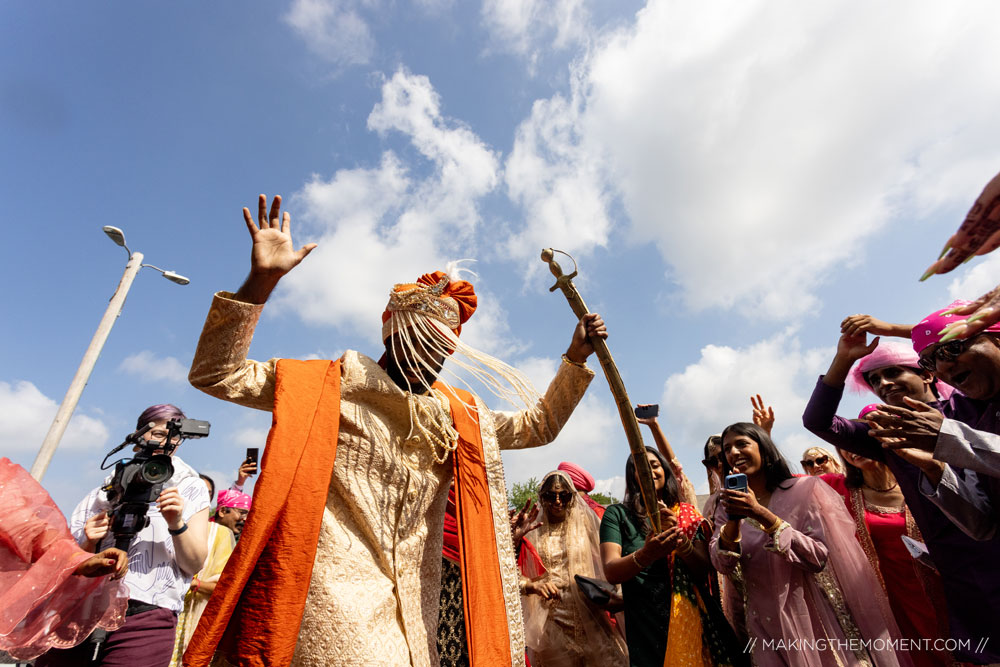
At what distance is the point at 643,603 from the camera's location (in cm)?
384

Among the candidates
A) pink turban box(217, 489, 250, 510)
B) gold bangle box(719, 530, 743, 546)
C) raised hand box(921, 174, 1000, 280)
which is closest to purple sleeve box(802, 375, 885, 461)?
gold bangle box(719, 530, 743, 546)

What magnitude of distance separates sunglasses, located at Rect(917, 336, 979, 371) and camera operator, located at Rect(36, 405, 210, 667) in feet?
11.6

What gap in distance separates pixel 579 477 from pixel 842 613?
3267 mm

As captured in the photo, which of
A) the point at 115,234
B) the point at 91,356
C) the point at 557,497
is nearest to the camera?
the point at 557,497

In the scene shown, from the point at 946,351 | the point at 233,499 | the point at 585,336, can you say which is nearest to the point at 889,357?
the point at 946,351

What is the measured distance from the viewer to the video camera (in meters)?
2.66

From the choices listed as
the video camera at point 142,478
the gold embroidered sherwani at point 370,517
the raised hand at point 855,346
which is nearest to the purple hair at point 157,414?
the video camera at point 142,478

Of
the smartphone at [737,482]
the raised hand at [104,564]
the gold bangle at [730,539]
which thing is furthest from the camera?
the gold bangle at [730,539]

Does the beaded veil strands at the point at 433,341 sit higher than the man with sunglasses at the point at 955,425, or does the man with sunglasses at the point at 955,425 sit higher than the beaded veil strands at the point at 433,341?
the beaded veil strands at the point at 433,341

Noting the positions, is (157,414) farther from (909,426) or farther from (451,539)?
(909,426)

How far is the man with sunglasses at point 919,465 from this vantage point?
2.58m

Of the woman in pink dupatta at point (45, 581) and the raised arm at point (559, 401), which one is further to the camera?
the raised arm at point (559, 401)

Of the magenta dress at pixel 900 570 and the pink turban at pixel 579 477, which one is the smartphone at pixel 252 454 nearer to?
the pink turban at pixel 579 477

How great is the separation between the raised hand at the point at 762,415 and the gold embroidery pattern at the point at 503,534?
275cm
